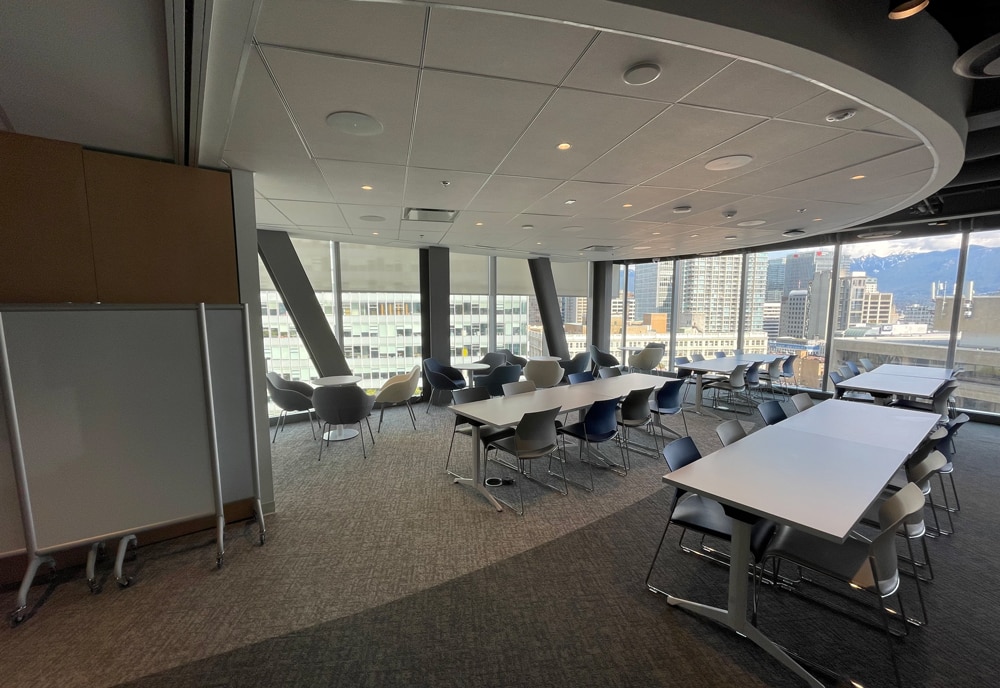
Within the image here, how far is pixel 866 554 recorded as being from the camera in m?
1.92

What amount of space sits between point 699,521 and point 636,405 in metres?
2.07

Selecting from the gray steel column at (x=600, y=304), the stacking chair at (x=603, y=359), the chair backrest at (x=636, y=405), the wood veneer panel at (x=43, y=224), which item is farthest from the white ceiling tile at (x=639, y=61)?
the gray steel column at (x=600, y=304)

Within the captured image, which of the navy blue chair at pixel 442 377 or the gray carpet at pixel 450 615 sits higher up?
the navy blue chair at pixel 442 377


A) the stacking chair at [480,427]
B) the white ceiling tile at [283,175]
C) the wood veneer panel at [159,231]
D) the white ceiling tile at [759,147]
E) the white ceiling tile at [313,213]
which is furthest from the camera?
the white ceiling tile at [313,213]

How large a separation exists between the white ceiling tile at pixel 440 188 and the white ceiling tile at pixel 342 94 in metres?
0.59

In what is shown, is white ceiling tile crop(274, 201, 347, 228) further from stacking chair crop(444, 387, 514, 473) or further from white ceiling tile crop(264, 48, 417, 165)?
stacking chair crop(444, 387, 514, 473)

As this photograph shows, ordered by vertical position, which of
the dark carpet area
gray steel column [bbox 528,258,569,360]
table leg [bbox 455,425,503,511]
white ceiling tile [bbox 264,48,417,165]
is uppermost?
white ceiling tile [bbox 264,48,417,165]

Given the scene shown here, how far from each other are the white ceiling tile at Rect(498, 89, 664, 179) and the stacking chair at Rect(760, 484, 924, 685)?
8.12 ft

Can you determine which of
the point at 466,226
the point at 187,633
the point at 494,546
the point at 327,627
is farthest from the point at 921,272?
the point at 187,633

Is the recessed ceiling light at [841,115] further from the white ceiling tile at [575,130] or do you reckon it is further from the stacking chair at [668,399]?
the stacking chair at [668,399]

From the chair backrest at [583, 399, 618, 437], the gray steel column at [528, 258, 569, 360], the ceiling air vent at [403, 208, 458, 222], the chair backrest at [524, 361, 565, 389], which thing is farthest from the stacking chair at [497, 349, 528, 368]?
the chair backrest at [583, 399, 618, 437]

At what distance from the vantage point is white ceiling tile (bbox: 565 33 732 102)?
1639mm

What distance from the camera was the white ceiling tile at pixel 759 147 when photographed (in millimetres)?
2420

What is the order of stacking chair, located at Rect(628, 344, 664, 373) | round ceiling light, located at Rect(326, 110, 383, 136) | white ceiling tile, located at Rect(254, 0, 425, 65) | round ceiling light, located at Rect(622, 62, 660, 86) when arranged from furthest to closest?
stacking chair, located at Rect(628, 344, 664, 373), round ceiling light, located at Rect(326, 110, 383, 136), round ceiling light, located at Rect(622, 62, 660, 86), white ceiling tile, located at Rect(254, 0, 425, 65)
